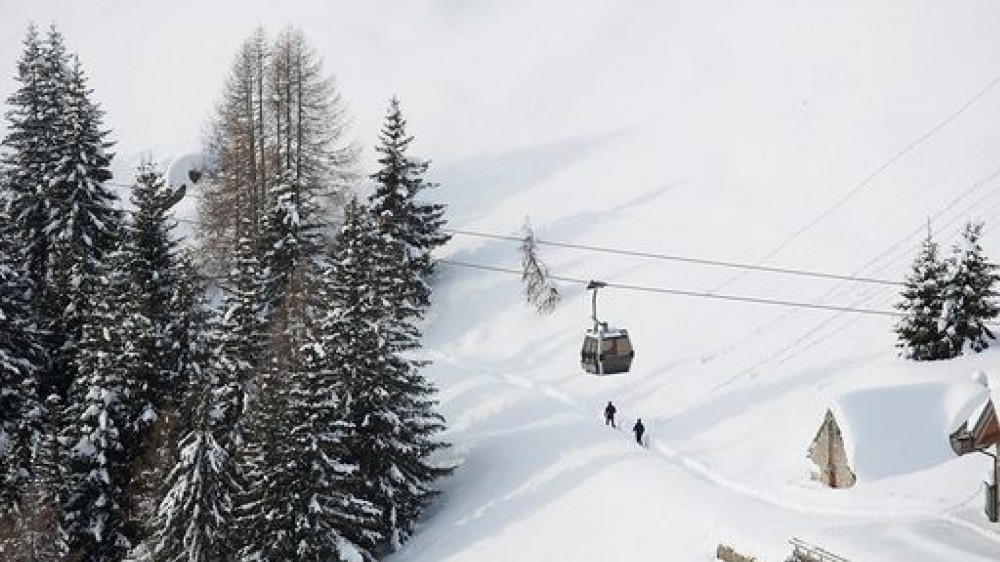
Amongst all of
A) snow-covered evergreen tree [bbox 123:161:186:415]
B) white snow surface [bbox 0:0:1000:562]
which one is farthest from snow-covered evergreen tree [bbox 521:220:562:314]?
snow-covered evergreen tree [bbox 123:161:186:415]

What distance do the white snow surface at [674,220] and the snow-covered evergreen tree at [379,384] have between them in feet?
5.72

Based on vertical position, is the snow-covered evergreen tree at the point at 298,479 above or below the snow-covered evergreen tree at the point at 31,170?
below

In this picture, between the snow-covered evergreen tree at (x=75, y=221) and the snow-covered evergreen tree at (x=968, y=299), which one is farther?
the snow-covered evergreen tree at (x=75, y=221)

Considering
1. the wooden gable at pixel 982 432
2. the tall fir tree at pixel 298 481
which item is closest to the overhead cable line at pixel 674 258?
the wooden gable at pixel 982 432

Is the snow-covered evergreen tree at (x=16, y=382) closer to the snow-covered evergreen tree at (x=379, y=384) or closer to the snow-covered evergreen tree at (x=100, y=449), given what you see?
the snow-covered evergreen tree at (x=100, y=449)

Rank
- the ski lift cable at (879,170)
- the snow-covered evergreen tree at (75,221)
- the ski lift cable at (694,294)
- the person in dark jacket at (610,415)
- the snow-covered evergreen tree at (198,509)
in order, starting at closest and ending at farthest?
the snow-covered evergreen tree at (198,509) < the person in dark jacket at (610,415) < the snow-covered evergreen tree at (75,221) < the ski lift cable at (694,294) < the ski lift cable at (879,170)

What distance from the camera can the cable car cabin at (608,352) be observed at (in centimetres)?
3331

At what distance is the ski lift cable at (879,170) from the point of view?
167ft

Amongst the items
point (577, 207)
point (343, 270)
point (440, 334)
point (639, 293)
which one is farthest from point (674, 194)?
point (343, 270)

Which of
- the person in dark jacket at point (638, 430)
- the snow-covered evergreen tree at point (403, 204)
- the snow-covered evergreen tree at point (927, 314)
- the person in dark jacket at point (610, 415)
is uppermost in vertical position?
the snow-covered evergreen tree at point (403, 204)

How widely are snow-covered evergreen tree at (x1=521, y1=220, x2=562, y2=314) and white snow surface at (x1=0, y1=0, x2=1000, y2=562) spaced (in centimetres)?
72

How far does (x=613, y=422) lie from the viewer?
4138cm

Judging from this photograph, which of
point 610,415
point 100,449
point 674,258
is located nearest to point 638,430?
point 610,415

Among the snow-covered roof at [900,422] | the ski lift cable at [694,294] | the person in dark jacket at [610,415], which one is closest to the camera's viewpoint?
the snow-covered roof at [900,422]
